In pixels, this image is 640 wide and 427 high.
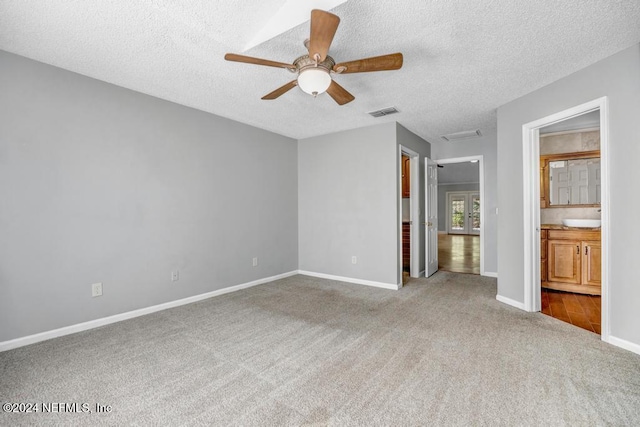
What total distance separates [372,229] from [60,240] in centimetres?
376

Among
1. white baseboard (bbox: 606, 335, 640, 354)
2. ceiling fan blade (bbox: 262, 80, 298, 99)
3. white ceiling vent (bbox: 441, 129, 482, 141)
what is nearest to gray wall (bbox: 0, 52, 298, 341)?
ceiling fan blade (bbox: 262, 80, 298, 99)

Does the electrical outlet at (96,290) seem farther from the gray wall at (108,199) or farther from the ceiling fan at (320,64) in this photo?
the ceiling fan at (320,64)

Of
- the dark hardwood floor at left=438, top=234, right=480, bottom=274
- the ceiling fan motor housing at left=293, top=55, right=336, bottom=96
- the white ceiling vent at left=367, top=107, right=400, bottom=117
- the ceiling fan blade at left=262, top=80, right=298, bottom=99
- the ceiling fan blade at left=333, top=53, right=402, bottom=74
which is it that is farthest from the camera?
the dark hardwood floor at left=438, top=234, right=480, bottom=274

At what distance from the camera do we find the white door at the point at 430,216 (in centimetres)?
507

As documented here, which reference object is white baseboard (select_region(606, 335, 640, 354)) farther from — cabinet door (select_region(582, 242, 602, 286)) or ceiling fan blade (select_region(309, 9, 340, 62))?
ceiling fan blade (select_region(309, 9, 340, 62))

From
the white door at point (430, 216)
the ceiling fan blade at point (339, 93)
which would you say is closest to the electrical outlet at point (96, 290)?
the ceiling fan blade at point (339, 93)

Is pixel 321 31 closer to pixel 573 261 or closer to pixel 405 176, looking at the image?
pixel 405 176

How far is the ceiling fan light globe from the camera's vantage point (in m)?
2.17

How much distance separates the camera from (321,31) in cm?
176

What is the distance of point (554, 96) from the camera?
2998mm

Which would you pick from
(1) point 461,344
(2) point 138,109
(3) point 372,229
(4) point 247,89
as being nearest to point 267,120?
(4) point 247,89

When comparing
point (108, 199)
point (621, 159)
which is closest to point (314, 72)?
point (108, 199)

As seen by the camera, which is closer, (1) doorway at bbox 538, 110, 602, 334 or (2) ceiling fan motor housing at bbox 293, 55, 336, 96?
(2) ceiling fan motor housing at bbox 293, 55, 336, 96

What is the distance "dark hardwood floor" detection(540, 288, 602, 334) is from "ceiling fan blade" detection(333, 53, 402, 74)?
Result: 3.10 meters
